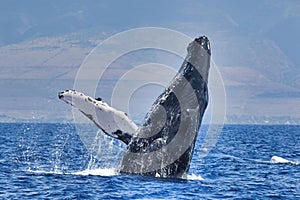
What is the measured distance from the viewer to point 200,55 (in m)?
15.7

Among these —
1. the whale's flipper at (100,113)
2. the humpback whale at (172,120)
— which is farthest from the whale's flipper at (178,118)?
the whale's flipper at (100,113)

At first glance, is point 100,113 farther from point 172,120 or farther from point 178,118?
point 178,118

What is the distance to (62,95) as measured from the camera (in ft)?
49.1

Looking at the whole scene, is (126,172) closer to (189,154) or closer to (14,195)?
(189,154)

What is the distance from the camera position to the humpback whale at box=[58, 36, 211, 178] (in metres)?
15.5

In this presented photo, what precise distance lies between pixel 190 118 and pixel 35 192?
4099 mm

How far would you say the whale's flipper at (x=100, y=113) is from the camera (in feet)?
49.8

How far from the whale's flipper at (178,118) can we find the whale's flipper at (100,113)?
543 mm

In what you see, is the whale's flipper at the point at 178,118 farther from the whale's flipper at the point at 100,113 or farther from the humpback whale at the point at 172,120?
the whale's flipper at the point at 100,113

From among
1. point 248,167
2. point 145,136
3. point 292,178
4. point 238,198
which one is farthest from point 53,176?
point 248,167

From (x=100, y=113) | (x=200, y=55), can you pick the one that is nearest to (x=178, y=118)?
(x=200, y=55)

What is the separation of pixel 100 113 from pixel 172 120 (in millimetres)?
1718

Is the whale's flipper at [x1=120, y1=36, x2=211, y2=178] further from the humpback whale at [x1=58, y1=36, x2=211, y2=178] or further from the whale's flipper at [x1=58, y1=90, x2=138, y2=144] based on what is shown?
the whale's flipper at [x1=58, y1=90, x2=138, y2=144]

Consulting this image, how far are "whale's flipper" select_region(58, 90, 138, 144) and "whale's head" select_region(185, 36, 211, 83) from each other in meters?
2.09
